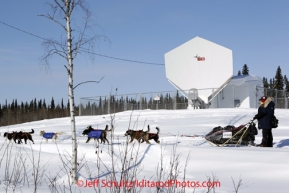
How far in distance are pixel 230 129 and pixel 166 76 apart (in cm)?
2171

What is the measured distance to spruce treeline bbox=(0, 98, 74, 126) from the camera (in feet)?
318

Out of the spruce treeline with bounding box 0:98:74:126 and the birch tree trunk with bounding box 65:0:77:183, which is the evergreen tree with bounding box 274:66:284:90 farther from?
the birch tree trunk with bounding box 65:0:77:183

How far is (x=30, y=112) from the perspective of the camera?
4272 inches

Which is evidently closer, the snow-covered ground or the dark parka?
the snow-covered ground

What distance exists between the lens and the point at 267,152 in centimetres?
992

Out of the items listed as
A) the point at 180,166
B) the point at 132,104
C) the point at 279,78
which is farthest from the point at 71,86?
the point at 279,78

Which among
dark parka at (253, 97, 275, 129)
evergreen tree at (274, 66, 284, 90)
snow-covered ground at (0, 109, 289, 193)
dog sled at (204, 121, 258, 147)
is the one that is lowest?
snow-covered ground at (0, 109, 289, 193)

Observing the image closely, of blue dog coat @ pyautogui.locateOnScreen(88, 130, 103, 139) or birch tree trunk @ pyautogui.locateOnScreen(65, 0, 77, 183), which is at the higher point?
birch tree trunk @ pyautogui.locateOnScreen(65, 0, 77, 183)

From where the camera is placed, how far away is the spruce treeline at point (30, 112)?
96.9 m

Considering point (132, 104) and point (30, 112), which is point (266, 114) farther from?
point (30, 112)

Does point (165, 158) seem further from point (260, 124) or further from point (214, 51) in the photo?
point (214, 51)

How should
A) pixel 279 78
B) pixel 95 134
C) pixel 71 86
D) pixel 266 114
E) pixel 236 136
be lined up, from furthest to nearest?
pixel 279 78 → pixel 95 134 → pixel 236 136 → pixel 266 114 → pixel 71 86

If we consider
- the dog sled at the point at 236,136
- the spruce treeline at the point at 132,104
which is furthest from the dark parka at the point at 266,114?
the spruce treeline at the point at 132,104

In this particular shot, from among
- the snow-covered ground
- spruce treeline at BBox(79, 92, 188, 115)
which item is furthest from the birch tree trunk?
spruce treeline at BBox(79, 92, 188, 115)
